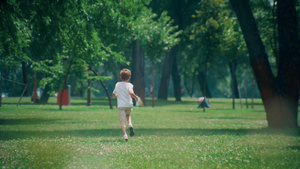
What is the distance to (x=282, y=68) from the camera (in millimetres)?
14023

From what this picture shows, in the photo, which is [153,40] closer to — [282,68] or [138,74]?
[138,74]

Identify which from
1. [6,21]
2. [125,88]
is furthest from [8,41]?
[125,88]

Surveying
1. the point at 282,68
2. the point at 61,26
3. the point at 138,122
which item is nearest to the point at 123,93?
the point at 61,26

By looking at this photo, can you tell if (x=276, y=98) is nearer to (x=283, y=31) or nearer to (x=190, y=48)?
(x=283, y=31)

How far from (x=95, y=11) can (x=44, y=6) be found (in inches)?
160

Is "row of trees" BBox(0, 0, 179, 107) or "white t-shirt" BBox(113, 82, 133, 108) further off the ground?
"row of trees" BBox(0, 0, 179, 107)

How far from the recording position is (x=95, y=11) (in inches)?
664

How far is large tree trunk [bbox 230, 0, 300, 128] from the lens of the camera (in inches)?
543

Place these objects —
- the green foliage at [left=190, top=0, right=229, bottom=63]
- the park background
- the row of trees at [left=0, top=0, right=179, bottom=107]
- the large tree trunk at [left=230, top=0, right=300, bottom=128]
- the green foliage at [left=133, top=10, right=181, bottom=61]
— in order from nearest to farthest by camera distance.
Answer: the park background, the row of trees at [left=0, top=0, right=179, bottom=107], the large tree trunk at [left=230, top=0, right=300, bottom=128], the green foliage at [left=190, top=0, right=229, bottom=63], the green foliage at [left=133, top=10, right=181, bottom=61]

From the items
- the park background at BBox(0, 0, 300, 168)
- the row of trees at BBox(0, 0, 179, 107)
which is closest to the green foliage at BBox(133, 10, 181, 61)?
the park background at BBox(0, 0, 300, 168)

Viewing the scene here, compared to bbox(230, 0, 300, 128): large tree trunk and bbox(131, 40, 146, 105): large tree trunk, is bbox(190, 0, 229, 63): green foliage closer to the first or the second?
bbox(131, 40, 146, 105): large tree trunk

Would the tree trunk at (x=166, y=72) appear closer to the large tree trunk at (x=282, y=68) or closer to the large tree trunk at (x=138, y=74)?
the large tree trunk at (x=138, y=74)

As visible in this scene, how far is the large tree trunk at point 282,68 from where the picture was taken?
1380cm

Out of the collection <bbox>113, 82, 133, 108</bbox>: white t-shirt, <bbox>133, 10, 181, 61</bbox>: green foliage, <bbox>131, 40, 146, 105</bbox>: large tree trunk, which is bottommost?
<bbox>113, 82, 133, 108</bbox>: white t-shirt
